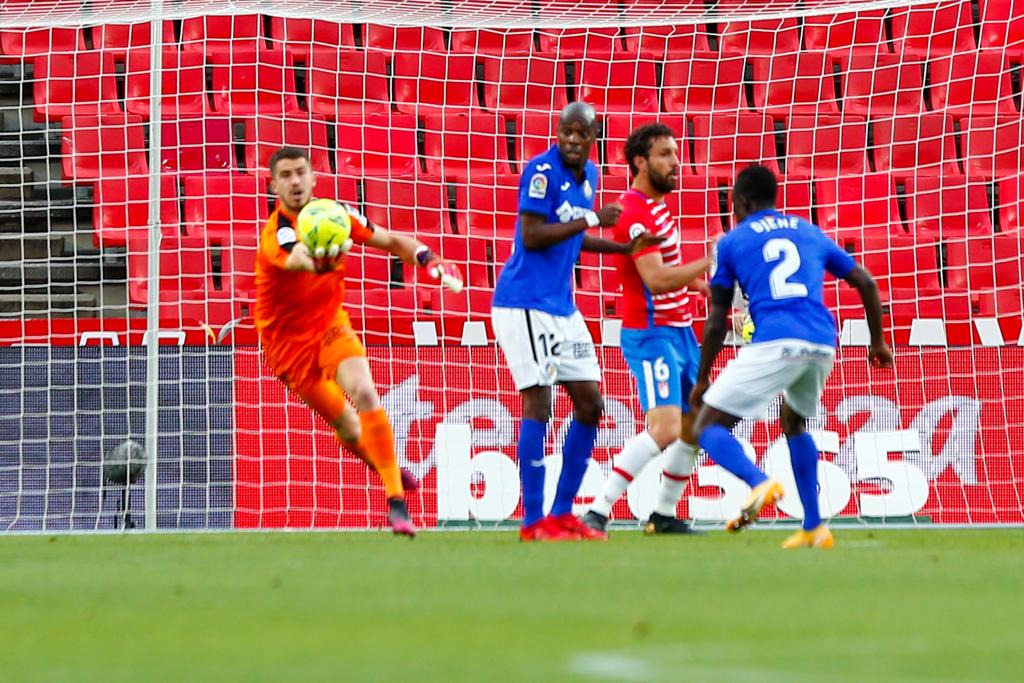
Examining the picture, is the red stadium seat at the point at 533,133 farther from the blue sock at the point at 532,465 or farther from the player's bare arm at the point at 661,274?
the blue sock at the point at 532,465

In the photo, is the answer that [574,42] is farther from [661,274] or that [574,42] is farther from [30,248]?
[661,274]

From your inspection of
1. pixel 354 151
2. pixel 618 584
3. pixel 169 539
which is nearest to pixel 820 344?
Answer: pixel 618 584

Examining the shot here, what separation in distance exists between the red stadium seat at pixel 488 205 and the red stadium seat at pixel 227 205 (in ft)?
4.99

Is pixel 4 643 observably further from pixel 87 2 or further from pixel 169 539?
pixel 87 2

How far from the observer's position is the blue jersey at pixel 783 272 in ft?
22.4

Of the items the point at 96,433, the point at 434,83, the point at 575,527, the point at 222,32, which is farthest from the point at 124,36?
the point at 575,527

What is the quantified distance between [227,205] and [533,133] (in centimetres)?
241

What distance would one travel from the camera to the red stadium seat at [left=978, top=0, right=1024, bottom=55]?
13.9 m

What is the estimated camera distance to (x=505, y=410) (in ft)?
33.8

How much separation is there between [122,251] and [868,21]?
6488mm

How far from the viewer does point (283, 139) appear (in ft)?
40.7

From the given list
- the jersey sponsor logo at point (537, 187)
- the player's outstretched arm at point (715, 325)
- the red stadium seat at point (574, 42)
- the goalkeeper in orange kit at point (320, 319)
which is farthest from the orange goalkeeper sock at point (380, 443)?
the red stadium seat at point (574, 42)

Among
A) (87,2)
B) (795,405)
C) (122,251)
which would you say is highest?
(87,2)

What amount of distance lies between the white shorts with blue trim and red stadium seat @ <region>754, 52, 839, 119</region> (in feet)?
20.8
